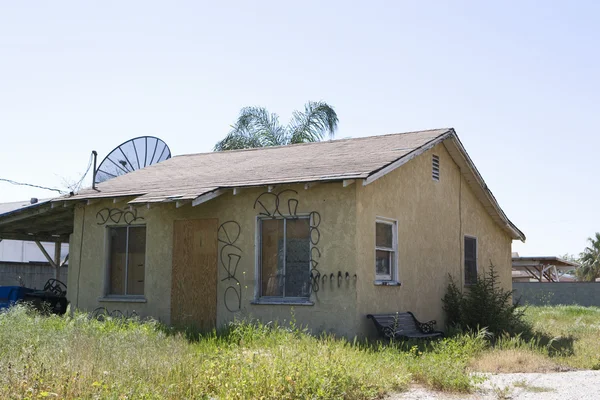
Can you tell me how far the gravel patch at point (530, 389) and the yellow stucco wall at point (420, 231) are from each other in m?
3.16

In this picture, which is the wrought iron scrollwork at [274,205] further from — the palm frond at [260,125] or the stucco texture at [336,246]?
the palm frond at [260,125]

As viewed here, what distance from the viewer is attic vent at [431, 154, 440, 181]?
15320 mm

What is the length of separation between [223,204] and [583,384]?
23.9 feet

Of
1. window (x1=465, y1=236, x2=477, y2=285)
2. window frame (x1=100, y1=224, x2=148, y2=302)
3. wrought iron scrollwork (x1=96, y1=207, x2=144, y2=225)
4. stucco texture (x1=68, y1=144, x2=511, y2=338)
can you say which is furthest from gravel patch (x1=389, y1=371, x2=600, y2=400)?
wrought iron scrollwork (x1=96, y1=207, x2=144, y2=225)

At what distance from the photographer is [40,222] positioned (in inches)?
669

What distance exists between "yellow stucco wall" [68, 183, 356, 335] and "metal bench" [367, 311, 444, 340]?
0.55m

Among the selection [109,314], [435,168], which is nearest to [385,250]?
[435,168]

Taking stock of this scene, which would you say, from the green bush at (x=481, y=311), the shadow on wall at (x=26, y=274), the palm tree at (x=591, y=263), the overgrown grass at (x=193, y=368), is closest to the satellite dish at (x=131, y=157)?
the shadow on wall at (x=26, y=274)

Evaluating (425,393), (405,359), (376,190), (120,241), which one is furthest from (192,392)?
(120,241)

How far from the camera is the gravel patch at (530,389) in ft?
27.3

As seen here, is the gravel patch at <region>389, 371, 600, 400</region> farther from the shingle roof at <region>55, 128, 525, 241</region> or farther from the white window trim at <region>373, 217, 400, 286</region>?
the shingle roof at <region>55, 128, 525, 241</region>

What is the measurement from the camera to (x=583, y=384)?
9.09m

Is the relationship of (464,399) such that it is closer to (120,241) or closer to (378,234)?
(378,234)

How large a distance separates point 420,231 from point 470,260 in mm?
3219
